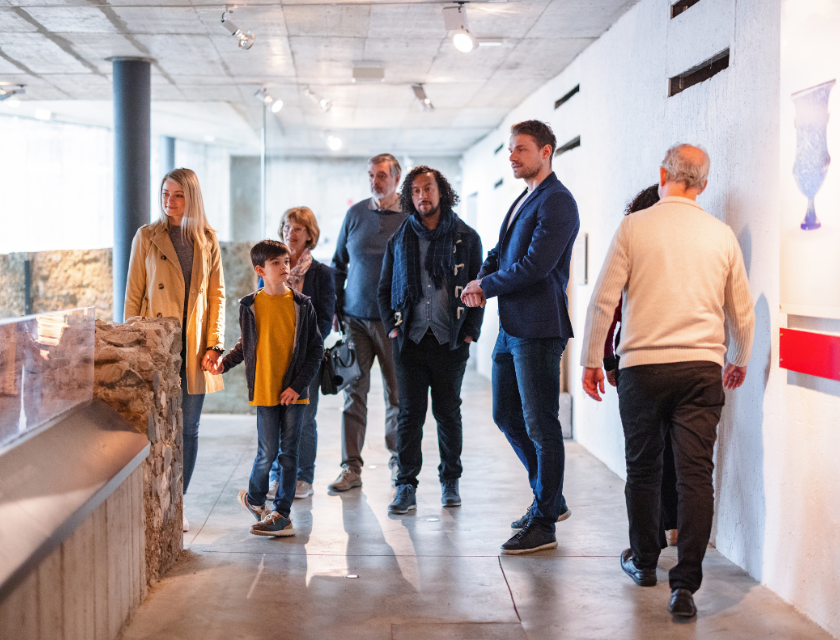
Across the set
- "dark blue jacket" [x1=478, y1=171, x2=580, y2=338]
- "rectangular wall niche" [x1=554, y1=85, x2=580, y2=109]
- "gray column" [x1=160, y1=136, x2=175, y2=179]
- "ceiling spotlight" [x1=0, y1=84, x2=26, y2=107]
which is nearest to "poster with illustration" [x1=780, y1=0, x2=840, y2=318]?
"dark blue jacket" [x1=478, y1=171, x2=580, y2=338]

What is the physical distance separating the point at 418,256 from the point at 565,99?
9.37 ft

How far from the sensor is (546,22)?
4707mm

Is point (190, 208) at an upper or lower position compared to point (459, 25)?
lower

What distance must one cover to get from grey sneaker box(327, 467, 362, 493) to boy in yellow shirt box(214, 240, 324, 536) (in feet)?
2.54

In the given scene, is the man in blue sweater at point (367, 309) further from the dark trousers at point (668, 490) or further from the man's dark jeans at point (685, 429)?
the man's dark jeans at point (685, 429)

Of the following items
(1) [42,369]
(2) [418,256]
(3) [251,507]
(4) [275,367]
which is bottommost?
(3) [251,507]

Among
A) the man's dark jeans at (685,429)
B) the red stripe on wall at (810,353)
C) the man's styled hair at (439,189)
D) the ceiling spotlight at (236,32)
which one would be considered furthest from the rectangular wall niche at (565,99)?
the man's dark jeans at (685,429)

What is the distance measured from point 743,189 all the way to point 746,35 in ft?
1.86

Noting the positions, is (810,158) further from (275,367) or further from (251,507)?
(251,507)

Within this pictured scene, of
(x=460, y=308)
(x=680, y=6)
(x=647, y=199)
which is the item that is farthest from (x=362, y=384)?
(x=680, y=6)

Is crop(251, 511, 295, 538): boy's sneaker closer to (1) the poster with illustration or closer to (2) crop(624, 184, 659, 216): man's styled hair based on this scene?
(2) crop(624, 184, 659, 216): man's styled hair

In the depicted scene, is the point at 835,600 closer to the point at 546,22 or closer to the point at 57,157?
the point at 546,22

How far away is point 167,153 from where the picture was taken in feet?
31.4

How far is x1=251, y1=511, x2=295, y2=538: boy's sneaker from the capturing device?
3311 mm
